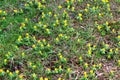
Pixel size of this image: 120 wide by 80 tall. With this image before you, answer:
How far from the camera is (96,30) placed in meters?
4.67

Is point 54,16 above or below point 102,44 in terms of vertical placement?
above

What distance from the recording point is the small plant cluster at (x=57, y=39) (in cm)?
408

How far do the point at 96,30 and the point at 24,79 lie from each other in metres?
1.26

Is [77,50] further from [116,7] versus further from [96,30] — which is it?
[116,7]

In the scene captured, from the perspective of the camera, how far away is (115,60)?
171 inches

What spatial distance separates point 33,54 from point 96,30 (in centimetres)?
95

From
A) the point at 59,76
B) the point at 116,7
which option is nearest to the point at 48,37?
the point at 59,76

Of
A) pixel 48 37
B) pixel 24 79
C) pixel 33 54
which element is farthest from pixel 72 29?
pixel 24 79

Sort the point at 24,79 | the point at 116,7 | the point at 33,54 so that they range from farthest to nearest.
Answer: the point at 116,7 → the point at 33,54 → the point at 24,79

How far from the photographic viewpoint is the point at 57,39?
4.36m

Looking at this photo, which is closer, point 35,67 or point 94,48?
point 35,67

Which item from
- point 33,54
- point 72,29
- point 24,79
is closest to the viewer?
point 24,79

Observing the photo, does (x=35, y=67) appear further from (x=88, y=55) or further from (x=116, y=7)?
(x=116, y=7)

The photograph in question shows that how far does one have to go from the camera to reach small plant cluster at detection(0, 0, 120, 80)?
408 centimetres
